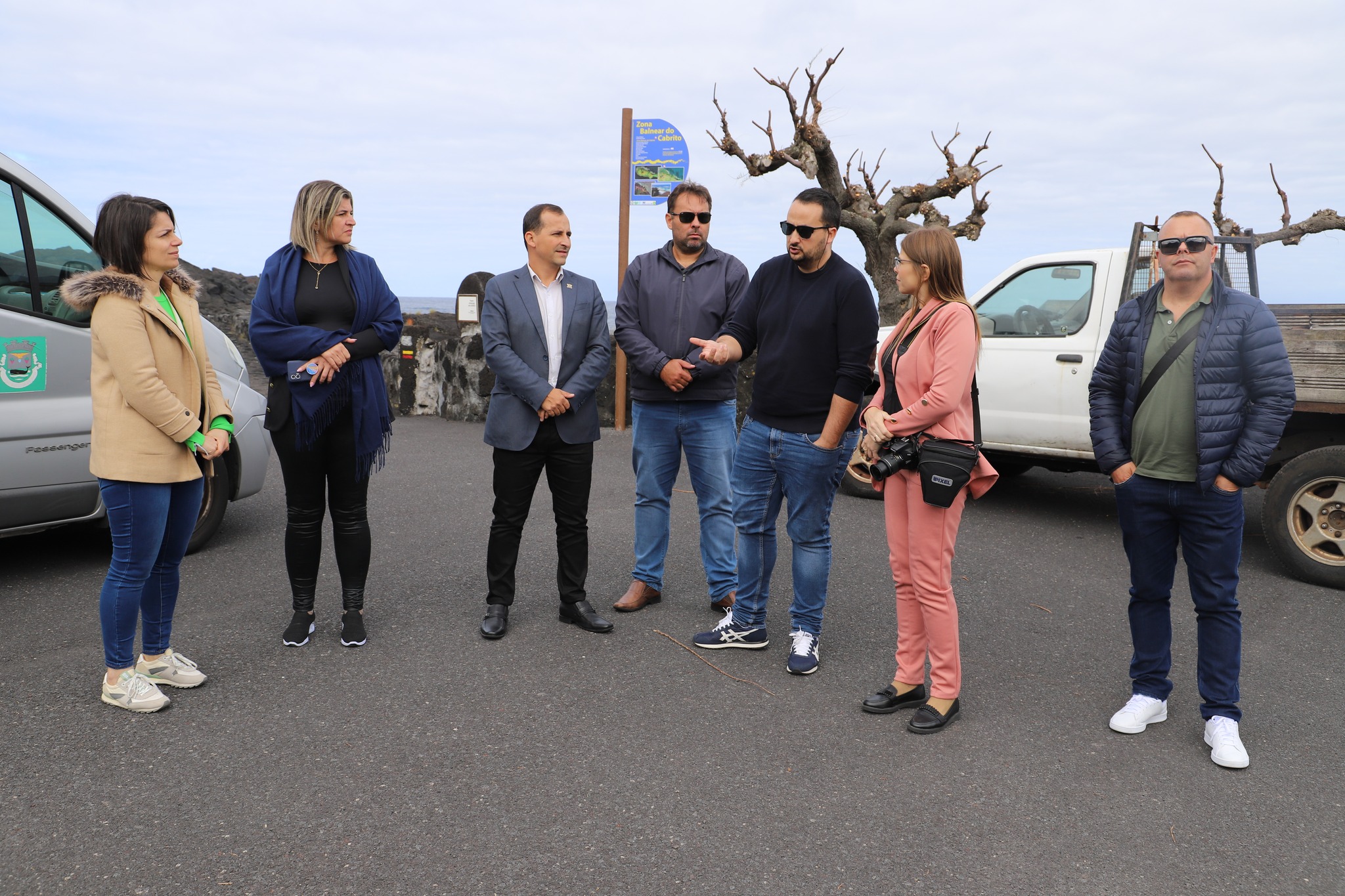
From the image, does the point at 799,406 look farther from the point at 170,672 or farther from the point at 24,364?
the point at 24,364

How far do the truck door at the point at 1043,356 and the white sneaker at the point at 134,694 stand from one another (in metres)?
5.17

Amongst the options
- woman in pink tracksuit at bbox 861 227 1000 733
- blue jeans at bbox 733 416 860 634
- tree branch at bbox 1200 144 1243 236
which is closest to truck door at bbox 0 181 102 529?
blue jeans at bbox 733 416 860 634

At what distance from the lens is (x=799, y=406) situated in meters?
3.88

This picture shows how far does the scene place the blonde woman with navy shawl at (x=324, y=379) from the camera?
12.8ft

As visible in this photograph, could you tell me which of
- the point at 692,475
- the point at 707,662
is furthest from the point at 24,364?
the point at 707,662

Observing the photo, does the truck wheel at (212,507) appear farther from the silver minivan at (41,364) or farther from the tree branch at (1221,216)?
the tree branch at (1221,216)

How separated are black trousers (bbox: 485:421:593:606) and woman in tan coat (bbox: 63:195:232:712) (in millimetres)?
1233

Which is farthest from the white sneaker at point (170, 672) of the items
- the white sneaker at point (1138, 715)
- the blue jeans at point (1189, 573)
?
the blue jeans at point (1189, 573)

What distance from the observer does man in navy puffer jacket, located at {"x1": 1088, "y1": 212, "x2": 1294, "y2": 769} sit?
3.22 m

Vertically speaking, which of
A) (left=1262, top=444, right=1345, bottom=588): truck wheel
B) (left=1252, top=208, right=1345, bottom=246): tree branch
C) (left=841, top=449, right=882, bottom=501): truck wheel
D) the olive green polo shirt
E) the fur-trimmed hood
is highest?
(left=1252, top=208, right=1345, bottom=246): tree branch

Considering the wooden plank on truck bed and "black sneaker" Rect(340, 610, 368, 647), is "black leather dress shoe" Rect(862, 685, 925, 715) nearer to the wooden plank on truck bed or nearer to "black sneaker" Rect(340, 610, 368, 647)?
"black sneaker" Rect(340, 610, 368, 647)

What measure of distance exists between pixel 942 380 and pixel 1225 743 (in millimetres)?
1531

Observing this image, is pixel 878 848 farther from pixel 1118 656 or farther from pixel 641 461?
pixel 641 461

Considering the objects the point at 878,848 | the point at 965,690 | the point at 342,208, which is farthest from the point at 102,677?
the point at 965,690
